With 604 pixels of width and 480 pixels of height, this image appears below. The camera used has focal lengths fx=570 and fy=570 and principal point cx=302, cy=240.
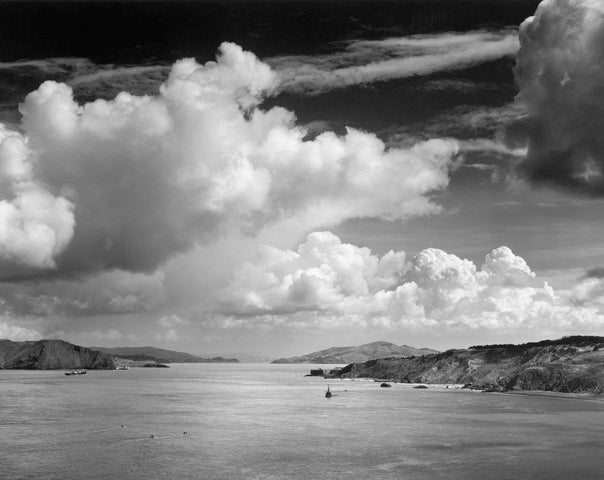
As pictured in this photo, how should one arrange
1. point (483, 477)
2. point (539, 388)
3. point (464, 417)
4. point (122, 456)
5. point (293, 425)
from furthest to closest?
point (539, 388) < point (464, 417) < point (293, 425) < point (122, 456) < point (483, 477)

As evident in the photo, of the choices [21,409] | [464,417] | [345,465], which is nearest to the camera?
[345,465]

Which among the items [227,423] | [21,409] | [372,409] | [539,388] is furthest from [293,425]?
[539,388]

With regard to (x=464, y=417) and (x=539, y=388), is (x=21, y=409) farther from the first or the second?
(x=539, y=388)

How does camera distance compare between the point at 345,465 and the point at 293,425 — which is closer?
the point at 345,465

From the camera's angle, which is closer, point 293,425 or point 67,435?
point 67,435

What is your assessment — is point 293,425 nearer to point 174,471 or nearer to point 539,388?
point 174,471

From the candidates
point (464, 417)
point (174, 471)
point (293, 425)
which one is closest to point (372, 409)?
point (464, 417)
